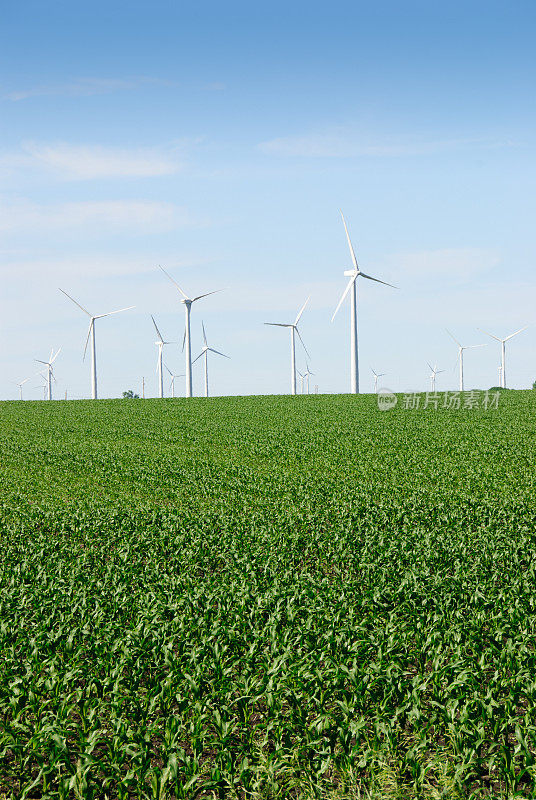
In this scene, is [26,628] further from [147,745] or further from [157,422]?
[157,422]

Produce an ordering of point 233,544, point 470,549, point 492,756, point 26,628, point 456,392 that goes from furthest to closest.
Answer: point 456,392 < point 233,544 < point 470,549 < point 26,628 < point 492,756

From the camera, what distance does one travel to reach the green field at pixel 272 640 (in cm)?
686

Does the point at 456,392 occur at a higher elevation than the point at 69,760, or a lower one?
higher

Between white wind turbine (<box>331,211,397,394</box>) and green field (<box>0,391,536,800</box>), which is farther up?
white wind turbine (<box>331,211,397,394</box>)

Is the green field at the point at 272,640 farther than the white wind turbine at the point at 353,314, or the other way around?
the white wind turbine at the point at 353,314

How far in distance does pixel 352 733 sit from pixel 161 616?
5190 millimetres

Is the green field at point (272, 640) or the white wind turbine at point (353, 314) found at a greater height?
the white wind turbine at point (353, 314)

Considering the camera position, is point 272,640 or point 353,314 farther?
point 353,314

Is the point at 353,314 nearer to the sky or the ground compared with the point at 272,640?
nearer to the sky

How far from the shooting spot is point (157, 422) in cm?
5175

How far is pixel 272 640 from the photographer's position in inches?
383

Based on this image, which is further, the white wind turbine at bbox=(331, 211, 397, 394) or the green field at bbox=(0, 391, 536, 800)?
the white wind turbine at bbox=(331, 211, 397, 394)

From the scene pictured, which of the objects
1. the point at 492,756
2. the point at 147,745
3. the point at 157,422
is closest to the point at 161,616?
the point at 147,745

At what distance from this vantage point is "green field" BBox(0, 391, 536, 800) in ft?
22.5
